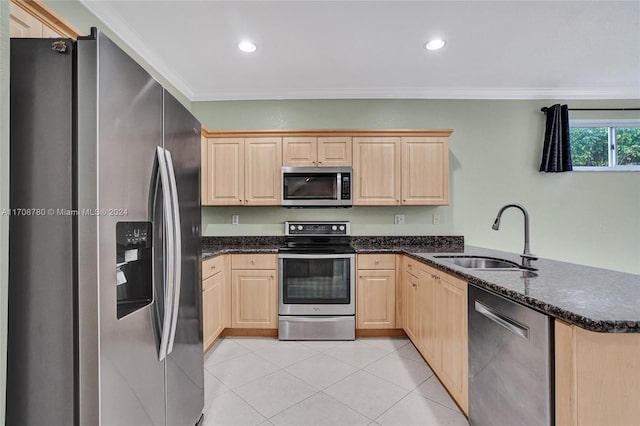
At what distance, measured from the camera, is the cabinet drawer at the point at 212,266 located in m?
2.33

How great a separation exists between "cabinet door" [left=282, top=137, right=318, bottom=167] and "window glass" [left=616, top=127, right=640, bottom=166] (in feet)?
11.9

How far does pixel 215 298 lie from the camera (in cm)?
259

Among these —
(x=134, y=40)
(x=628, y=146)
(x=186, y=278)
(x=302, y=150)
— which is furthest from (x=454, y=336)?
(x=628, y=146)

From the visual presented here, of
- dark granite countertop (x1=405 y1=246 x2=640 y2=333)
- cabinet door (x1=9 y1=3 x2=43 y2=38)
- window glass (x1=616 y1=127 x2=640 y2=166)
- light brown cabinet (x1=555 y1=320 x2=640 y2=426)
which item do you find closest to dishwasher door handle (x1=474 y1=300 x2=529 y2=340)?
dark granite countertop (x1=405 y1=246 x2=640 y2=333)

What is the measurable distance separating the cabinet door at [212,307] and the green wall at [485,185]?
35.4 inches

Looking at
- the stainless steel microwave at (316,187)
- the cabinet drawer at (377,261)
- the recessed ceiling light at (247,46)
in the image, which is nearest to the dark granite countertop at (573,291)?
the cabinet drawer at (377,261)

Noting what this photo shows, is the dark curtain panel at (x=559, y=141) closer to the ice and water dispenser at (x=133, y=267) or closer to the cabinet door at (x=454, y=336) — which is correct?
the cabinet door at (x=454, y=336)

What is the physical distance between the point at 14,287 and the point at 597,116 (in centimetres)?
506

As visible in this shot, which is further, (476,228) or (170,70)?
(476,228)

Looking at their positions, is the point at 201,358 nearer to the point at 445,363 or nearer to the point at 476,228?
the point at 445,363

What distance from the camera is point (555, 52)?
2.57 metres

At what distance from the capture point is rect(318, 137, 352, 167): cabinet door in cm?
310

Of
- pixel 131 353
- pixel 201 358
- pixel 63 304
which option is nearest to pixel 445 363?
pixel 201 358

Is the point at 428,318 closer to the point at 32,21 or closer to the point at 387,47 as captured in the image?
the point at 387,47
